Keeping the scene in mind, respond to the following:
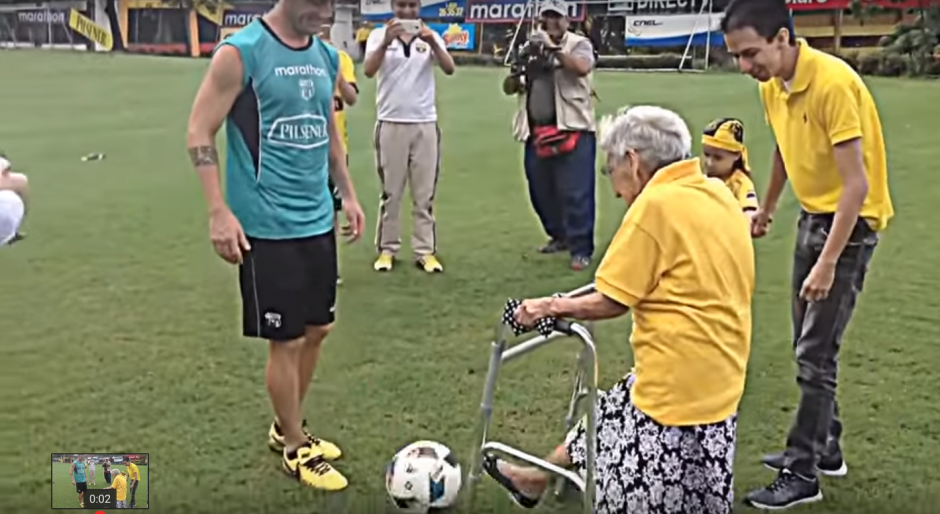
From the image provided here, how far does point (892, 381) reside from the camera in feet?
17.6

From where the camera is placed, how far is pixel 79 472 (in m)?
4.31

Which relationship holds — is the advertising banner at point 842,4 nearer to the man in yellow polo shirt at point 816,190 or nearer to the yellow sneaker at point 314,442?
the man in yellow polo shirt at point 816,190

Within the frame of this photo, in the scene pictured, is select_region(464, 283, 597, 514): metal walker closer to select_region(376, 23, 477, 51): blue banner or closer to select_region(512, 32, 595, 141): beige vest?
select_region(512, 32, 595, 141): beige vest

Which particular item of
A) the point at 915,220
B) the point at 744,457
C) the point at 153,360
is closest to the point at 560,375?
the point at 744,457

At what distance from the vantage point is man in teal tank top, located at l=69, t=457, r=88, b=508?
4137mm

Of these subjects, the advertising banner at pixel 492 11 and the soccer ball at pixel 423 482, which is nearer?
the soccer ball at pixel 423 482

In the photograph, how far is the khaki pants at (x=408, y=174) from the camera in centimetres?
756

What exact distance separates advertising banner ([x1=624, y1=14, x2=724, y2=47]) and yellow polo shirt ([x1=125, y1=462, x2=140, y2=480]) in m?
28.4

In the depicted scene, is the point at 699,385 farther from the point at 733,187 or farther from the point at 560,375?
the point at 560,375

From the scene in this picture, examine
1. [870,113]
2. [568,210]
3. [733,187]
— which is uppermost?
[870,113]

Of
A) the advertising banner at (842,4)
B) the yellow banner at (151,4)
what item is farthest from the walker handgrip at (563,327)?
the yellow banner at (151,4)

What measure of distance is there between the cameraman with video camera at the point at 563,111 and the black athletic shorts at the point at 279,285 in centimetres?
381

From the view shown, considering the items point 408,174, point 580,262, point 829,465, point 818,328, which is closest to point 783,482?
point 829,465

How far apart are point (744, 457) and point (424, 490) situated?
142cm
